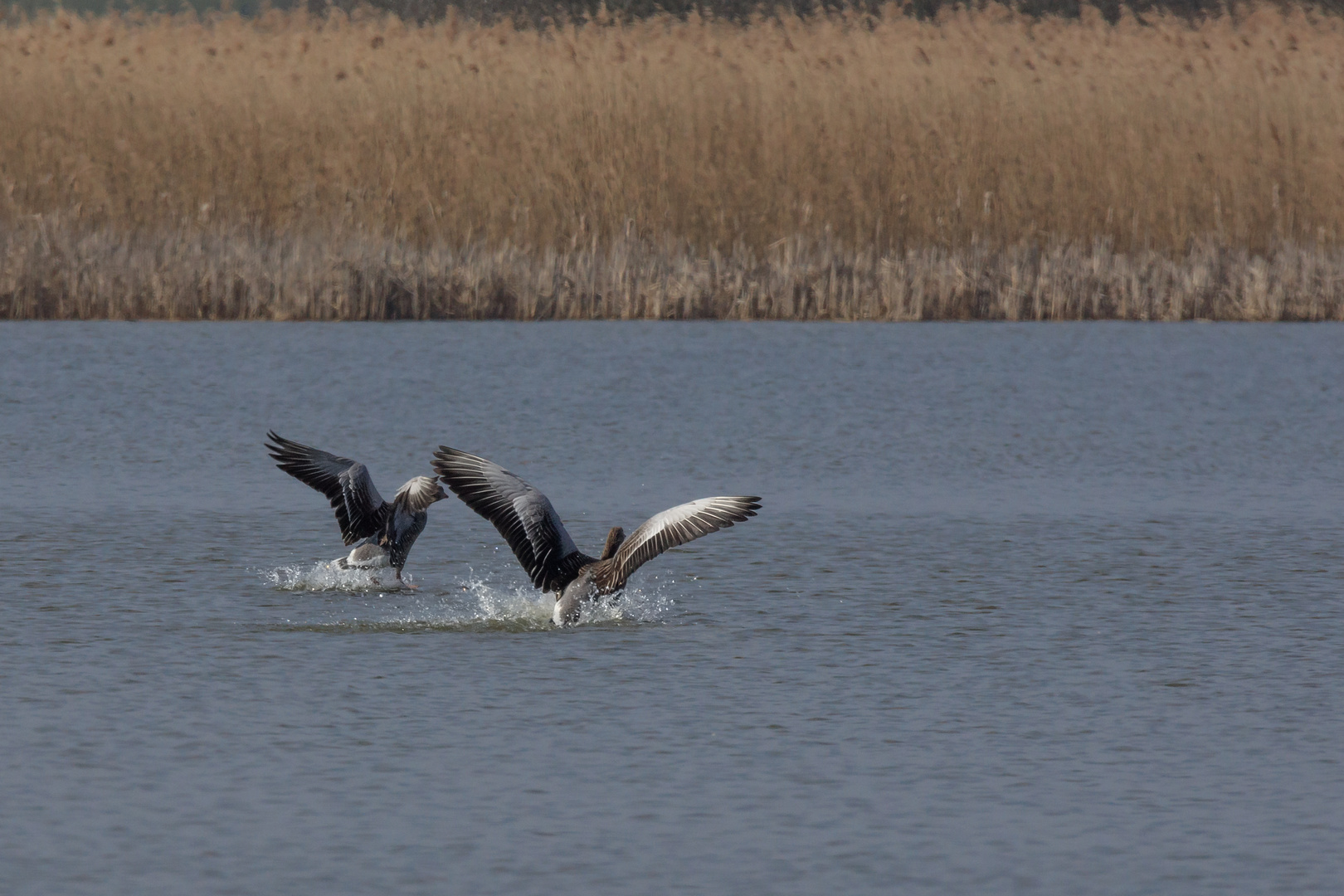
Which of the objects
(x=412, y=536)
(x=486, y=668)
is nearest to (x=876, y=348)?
(x=412, y=536)

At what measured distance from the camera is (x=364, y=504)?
27.6 ft

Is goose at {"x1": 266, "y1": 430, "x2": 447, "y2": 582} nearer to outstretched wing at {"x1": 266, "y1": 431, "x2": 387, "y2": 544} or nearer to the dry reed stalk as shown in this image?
outstretched wing at {"x1": 266, "y1": 431, "x2": 387, "y2": 544}

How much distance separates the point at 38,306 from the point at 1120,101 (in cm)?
907

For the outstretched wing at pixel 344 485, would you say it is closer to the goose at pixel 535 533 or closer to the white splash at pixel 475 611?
the white splash at pixel 475 611

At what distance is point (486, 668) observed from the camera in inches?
272

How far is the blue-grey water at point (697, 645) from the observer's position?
491cm

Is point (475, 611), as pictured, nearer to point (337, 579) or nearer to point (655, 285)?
point (337, 579)

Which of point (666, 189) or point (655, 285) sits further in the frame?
point (666, 189)

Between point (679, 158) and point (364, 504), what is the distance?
10.1 meters

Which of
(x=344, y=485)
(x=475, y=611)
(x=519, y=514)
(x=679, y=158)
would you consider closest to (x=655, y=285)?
(x=679, y=158)

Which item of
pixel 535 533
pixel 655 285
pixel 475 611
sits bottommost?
pixel 475 611

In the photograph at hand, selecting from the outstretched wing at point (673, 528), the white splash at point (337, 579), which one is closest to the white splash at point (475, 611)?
the white splash at point (337, 579)

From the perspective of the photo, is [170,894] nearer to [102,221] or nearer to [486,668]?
[486,668]

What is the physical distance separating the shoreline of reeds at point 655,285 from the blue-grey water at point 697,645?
2758 millimetres
